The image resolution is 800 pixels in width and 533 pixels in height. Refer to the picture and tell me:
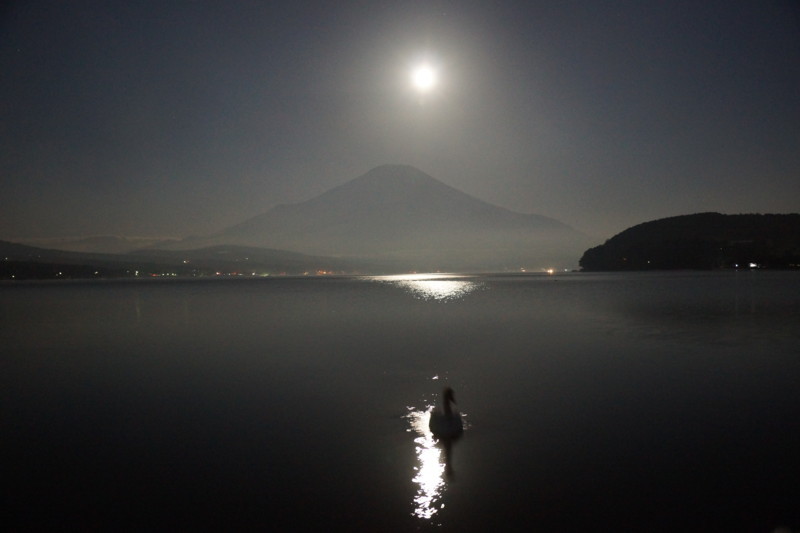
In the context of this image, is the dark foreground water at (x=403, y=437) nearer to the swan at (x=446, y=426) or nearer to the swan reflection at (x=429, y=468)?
the swan reflection at (x=429, y=468)

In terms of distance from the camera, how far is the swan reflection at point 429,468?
9203 mm

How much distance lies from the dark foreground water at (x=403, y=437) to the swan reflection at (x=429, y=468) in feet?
0.17

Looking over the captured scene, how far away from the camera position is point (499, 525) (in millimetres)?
8531

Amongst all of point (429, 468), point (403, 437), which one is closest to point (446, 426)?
point (403, 437)

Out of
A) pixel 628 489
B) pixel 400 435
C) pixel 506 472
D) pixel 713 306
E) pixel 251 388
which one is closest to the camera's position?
pixel 628 489

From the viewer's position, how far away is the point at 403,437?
13000 millimetres

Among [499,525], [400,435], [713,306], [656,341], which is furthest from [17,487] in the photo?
[713,306]

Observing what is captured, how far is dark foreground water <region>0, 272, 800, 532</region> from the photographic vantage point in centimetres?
908

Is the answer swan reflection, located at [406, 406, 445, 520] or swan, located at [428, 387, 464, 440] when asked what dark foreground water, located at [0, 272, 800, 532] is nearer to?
swan reflection, located at [406, 406, 445, 520]

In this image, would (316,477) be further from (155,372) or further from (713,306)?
(713,306)

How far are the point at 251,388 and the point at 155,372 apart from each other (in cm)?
647

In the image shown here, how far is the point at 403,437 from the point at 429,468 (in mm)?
2251

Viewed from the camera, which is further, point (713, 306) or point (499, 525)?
point (713, 306)

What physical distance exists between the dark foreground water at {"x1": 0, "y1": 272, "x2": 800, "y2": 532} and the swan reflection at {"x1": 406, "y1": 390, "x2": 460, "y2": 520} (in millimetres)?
53
